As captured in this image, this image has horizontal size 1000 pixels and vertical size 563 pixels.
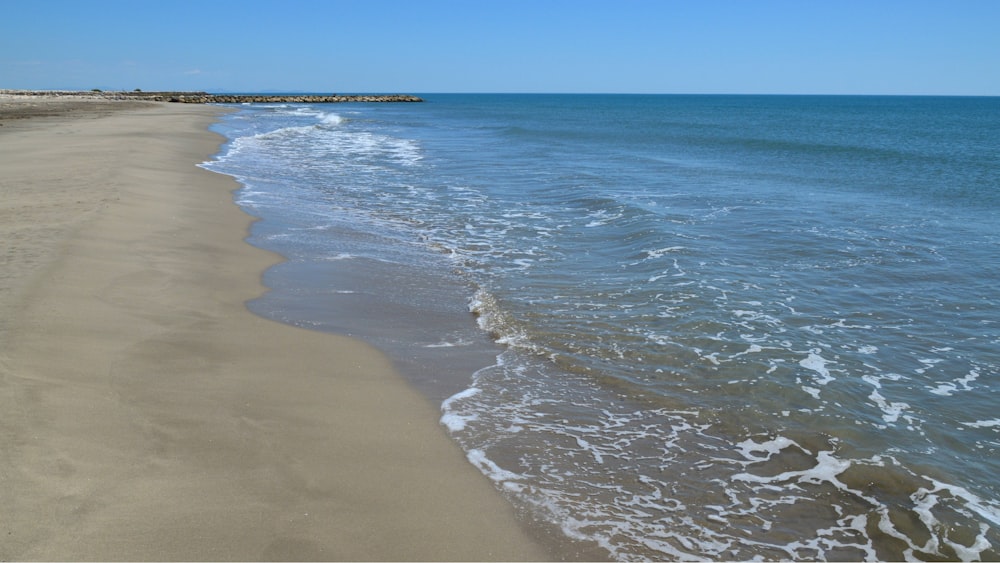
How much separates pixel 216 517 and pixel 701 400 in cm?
456

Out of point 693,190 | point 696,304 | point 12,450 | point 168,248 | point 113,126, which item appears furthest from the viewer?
point 113,126

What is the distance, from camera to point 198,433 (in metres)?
5.38

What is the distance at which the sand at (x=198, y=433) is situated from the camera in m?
4.18

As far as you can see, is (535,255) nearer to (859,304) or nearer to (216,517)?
(859,304)

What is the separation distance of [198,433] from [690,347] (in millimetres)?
5409

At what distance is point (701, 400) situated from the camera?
6875mm

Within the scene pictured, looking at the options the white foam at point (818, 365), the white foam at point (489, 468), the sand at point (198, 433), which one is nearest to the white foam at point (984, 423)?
the white foam at point (818, 365)

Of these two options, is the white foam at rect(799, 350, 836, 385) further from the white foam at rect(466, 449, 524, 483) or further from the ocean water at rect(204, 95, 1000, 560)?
the white foam at rect(466, 449, 524, 483)

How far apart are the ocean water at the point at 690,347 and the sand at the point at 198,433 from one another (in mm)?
425

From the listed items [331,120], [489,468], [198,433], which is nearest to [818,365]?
[489,468]

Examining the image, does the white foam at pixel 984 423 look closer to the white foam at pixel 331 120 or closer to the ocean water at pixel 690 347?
the ocean water at pixel 690 347

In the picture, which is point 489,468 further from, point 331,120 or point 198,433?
point 331,120

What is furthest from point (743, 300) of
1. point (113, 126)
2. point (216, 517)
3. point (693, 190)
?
point (113, 126)

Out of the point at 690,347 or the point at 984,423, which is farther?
the point at 690,347
